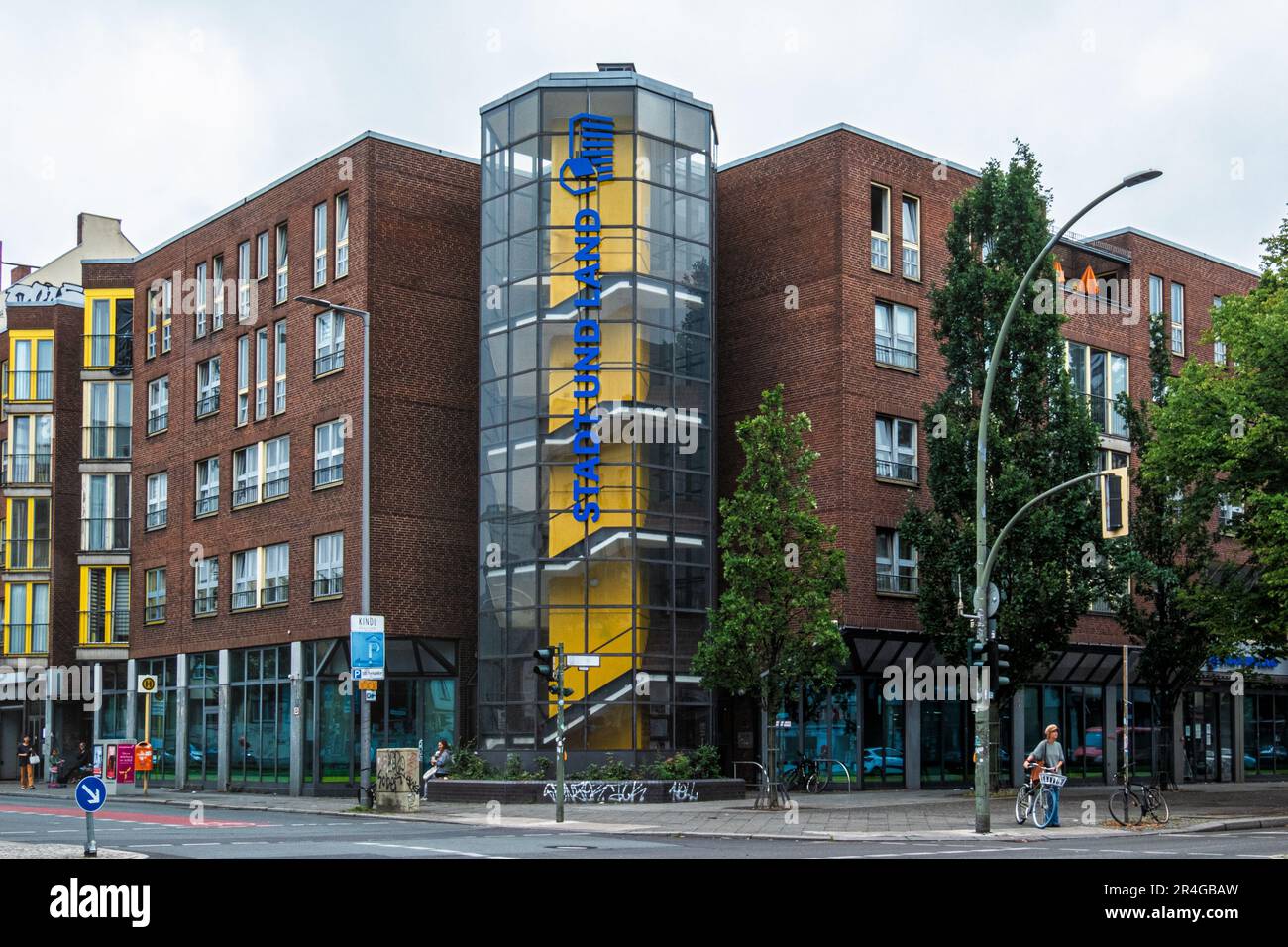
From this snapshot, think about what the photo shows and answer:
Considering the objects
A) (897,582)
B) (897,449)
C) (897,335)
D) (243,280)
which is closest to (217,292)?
(243,280)

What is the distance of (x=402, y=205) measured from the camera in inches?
1660

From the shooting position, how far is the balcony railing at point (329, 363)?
138ft

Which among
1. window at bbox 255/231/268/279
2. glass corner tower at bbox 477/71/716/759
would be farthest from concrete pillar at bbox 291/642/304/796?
window at bbox 255/231/268/279

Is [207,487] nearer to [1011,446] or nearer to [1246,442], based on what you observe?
[1011,446]

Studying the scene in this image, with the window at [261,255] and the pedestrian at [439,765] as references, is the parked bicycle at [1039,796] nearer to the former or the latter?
the pedestrian at [439,765]

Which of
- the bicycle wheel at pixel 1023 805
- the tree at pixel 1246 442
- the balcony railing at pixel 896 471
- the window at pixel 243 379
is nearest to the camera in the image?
the bicycle wheel at pixel 1023 805

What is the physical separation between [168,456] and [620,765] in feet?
72.0

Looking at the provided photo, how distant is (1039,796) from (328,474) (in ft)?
72.3

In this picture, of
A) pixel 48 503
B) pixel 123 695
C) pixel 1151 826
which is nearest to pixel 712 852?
pixel 1151 826

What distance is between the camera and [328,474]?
42.3 metres

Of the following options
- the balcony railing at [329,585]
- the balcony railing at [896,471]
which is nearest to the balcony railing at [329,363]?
the balcony railing at [329,585]

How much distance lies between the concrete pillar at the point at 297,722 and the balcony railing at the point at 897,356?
17386 millimetres

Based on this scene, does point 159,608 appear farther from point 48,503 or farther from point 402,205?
point 402,205

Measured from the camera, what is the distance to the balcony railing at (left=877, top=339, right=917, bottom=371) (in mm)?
40625
